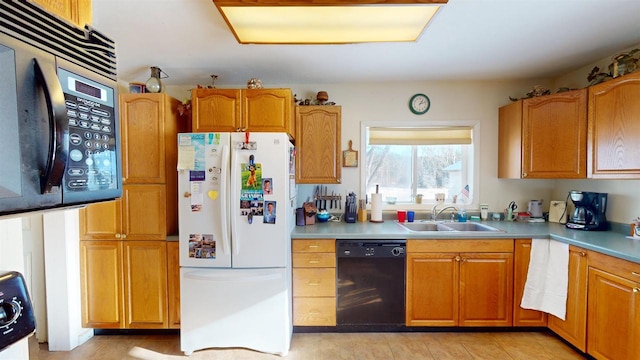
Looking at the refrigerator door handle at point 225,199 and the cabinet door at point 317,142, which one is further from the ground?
the cabinet door at point 317,142

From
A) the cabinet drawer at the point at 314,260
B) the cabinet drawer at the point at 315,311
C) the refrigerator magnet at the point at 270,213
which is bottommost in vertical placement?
the cabinet drawer at the point at 315,311

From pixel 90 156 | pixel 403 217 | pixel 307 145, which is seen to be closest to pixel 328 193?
pixel 307 145

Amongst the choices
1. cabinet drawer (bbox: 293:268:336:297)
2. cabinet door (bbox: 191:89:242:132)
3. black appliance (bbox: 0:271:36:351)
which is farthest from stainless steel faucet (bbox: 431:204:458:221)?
black appliance (bbox: 0:271:36:351)

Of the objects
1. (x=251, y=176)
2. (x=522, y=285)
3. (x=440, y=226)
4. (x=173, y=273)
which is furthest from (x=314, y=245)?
(x=522, y=285)

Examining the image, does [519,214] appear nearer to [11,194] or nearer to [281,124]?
[281,124]

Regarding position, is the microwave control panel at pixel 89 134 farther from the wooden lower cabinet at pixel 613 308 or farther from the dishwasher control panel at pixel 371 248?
the wooden lower cabinet at pixel 613 308

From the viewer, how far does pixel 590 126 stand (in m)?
2.39

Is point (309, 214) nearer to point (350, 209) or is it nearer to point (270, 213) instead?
point (350, 209)

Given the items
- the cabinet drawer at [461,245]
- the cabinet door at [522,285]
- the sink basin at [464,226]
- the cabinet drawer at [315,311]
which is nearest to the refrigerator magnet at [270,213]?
the cabinet drawer at [315,311]

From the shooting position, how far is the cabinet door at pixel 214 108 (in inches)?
100

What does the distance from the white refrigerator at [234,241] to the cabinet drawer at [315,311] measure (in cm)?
23

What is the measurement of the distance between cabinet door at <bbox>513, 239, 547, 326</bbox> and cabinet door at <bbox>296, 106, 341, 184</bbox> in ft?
5.77

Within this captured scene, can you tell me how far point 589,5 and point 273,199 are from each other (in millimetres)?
2350

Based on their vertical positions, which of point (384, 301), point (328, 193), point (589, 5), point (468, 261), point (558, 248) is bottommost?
point (384, 301)
